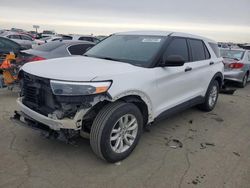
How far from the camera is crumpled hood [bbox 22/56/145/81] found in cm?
315

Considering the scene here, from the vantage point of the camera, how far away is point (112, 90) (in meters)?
3.19

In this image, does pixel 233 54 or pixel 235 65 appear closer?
pixel 235 65

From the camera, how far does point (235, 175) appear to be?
3.33 m

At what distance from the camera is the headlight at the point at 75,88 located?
9.94 feet

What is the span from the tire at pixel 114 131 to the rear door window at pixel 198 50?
7.21ft

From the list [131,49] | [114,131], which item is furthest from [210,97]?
[114,131]

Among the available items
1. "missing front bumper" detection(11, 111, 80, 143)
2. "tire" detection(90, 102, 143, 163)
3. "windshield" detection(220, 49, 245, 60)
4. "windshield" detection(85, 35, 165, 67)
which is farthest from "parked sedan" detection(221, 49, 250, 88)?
"missing front bumper" detection(11, 111, 80, 143)

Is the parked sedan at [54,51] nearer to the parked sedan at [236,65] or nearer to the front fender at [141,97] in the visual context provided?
the front fender at [141,97]

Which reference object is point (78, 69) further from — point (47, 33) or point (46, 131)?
point (47, 33)

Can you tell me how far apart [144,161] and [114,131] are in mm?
639

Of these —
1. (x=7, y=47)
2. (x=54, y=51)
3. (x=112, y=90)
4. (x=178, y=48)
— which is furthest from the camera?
(x=7, y=47)

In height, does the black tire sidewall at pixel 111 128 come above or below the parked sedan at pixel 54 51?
below

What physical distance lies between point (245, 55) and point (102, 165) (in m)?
8.30

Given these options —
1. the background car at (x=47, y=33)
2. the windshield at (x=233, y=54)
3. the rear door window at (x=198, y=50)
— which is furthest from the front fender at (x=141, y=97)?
the background car at (x=47, y=33)
